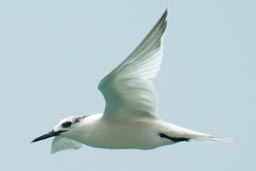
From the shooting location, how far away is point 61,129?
1481 cm

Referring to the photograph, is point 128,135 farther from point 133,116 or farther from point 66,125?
point 66,125

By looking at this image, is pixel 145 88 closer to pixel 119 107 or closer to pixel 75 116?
pixel 119 107

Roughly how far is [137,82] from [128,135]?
1.12 meters

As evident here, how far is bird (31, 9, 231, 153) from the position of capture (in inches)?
511

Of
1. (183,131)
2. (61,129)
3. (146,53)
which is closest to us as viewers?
(146,53)

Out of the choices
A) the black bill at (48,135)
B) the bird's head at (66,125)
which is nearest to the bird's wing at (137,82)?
the bird's head at (66,125)

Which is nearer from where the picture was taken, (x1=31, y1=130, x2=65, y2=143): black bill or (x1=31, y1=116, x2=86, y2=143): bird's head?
(x1=31, y1=116, x2=86, y2=143): bird's head

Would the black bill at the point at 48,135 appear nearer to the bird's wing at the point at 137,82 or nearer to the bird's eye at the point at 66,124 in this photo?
the bird's eye at the point at 66,124

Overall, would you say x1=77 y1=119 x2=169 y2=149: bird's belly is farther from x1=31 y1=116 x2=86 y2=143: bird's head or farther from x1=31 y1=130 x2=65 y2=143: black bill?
x1=31 y1=130 x2=65 y2=143: black bill

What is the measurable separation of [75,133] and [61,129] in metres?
0.33

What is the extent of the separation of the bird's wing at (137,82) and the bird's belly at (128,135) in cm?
17

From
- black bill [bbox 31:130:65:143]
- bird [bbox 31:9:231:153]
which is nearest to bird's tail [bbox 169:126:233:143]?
bird [bbox 31:9:231:153]

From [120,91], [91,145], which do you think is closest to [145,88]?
[120,91]

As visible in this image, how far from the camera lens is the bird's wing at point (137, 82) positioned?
12.8 metres
